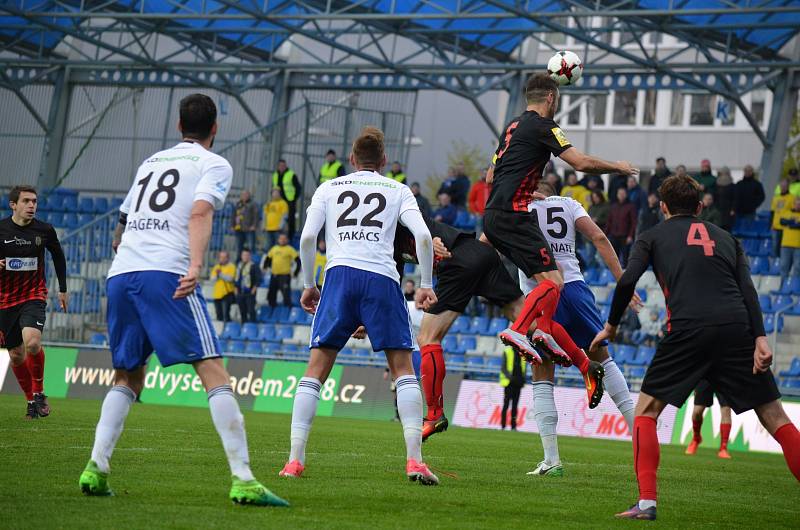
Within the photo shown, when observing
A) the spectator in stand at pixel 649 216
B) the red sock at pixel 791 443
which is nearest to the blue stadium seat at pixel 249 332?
the spectator in stand at pixel 649 216

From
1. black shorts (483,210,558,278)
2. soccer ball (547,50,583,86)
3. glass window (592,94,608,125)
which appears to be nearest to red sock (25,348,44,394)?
black shorts (483,210,558,278)

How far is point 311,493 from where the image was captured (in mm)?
8047

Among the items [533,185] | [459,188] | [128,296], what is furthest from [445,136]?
[128,296]

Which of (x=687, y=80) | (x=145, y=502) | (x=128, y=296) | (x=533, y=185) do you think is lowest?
(x=145, y=502)

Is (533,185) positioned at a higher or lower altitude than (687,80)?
lower

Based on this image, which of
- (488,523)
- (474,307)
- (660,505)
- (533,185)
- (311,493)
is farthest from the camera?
(474,307)

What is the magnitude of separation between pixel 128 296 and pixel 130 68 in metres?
30.3

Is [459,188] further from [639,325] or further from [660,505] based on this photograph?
[660,505]

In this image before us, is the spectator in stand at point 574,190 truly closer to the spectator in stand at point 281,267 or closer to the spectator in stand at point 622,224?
the spectator in stand at point 622,224

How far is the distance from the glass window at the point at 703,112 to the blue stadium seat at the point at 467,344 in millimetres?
27374

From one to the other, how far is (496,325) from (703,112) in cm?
2740

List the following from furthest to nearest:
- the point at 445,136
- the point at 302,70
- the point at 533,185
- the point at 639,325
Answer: the point at 445,136 → the point at 302,70 → the point at 639,325 → the point at 533,185

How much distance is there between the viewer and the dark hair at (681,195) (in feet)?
26.7

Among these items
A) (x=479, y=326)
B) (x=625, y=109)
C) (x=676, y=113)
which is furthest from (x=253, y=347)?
(x=676, y=113)
